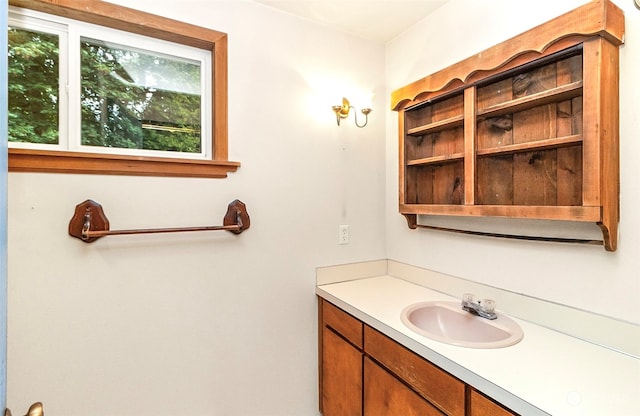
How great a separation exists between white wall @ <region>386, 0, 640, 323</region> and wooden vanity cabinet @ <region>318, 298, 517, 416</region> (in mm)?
596

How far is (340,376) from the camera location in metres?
1.65

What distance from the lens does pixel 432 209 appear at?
63.5 inches

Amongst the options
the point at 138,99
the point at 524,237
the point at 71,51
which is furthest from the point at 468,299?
the point at 71,51

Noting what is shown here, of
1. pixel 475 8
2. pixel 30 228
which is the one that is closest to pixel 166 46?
pixel 30 228

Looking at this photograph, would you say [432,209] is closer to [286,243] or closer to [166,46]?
[286,243]

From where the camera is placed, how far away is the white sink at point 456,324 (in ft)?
4.25

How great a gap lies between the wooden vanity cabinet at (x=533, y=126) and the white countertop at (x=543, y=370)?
0.39 meters

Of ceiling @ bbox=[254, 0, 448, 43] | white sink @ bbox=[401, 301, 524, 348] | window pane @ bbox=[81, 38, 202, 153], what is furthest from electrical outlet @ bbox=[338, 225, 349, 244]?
ceiling @ bbox=[254, 0, 448, 43]

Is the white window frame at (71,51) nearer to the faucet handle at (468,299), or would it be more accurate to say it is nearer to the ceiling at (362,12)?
the ceiling at (362,12)

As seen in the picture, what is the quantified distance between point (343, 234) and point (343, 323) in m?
0.54

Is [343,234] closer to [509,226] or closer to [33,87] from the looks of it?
[509,226]

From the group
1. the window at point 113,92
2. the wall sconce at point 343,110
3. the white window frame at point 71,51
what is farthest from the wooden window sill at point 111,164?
the wall sconce at point 343,110

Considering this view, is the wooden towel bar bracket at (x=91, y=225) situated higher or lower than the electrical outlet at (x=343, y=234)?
higher

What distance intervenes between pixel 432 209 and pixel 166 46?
61.2 inches
